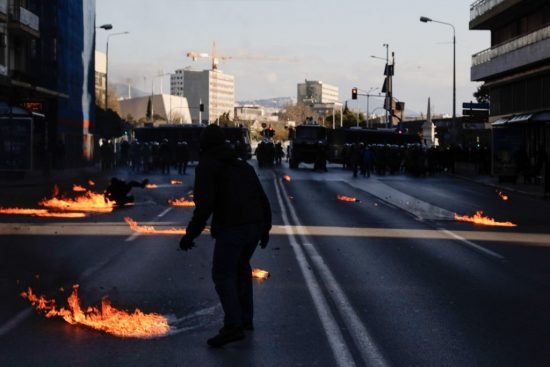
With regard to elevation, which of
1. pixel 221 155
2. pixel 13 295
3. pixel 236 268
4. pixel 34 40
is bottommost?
pixel 13 295

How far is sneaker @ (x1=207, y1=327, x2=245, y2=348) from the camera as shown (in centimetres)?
665

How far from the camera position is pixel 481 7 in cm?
5419

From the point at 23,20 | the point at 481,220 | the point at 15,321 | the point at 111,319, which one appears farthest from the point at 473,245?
the point at 23,20

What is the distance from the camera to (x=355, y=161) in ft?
152

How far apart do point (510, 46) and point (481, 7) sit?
6.46 metres

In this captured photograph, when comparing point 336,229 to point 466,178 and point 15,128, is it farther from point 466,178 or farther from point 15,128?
point 466,178

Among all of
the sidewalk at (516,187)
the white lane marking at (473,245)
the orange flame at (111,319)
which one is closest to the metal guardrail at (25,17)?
the sidewalk at (516,187)

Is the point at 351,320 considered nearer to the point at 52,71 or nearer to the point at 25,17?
the point at 25,17

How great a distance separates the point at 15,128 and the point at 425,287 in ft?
93.0

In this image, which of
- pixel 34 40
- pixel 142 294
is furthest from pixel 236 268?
pixel 34 40

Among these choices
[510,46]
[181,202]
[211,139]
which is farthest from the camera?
[510,46]

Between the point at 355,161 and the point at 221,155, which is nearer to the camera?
the point at 221,155

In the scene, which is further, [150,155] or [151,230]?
[150,155]

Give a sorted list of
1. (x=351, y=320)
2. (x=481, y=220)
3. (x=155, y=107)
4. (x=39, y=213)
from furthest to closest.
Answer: (x=155, y=107) → (x=39, y=213) → (x=481, y=220) → (x=351, y=320)
